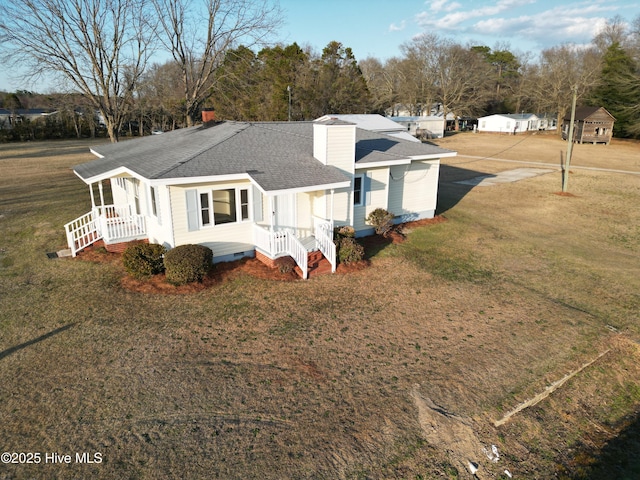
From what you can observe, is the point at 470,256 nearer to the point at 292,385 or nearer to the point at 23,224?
the point at 292,385

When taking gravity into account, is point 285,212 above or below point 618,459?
above

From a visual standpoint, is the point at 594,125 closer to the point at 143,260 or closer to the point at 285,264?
the point at 285,264

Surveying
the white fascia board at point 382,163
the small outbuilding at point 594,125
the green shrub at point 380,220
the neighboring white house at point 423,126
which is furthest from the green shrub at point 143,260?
the small outbuilding at point 594,125

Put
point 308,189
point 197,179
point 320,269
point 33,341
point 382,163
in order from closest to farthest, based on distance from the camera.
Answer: point 33,341 < point 197,179 < point 308,189 < point 320,269 < point 382,163

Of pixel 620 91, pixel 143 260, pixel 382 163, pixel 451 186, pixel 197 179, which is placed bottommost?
pixel 451 186

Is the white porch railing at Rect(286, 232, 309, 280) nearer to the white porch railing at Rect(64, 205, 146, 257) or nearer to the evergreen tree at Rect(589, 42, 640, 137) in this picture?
the white porch railing at Rect(64, 205, 146, 257)

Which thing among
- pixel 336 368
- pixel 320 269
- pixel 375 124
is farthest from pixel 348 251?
pixel 375 124

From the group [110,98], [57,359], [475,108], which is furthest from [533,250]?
[475,108]
